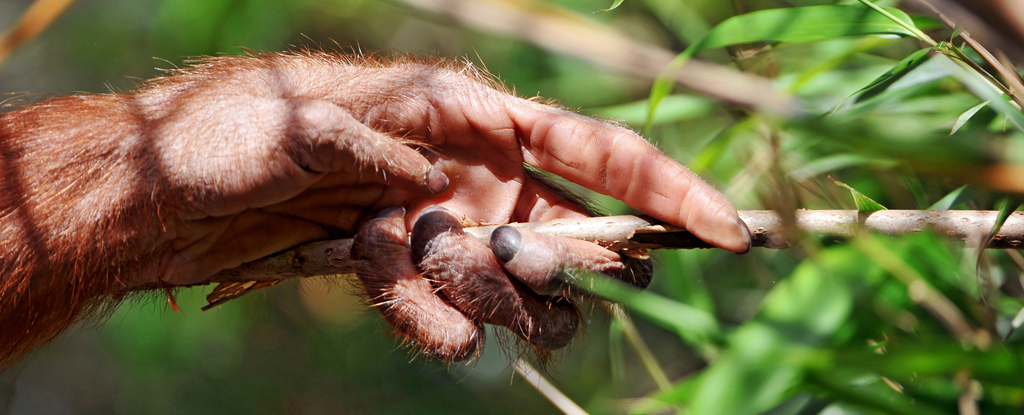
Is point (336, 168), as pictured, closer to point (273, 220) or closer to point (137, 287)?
point (273, 220)

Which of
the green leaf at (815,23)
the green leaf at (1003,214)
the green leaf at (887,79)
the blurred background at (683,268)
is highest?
the green leaf at (815,23)

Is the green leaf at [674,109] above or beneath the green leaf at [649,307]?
beneath

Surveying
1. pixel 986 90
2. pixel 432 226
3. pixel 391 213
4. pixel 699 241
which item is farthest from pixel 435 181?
pixel 986 90

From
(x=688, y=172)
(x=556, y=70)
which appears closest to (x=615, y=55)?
(x=688, y=172)

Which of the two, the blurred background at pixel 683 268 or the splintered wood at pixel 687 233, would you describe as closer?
the blurred background at pixel 683 268

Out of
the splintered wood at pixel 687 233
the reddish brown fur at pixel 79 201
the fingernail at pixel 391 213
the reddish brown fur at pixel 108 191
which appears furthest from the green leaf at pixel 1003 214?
the reddish brown fur at pixel 79 201

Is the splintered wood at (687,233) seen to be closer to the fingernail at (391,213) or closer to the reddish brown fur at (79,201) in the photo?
the fingernail at (391,213)

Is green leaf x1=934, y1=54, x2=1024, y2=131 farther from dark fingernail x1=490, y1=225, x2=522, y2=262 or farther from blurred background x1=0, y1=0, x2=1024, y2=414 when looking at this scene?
dark fingernail x1=490, y1=225, x2=522, y2=262
